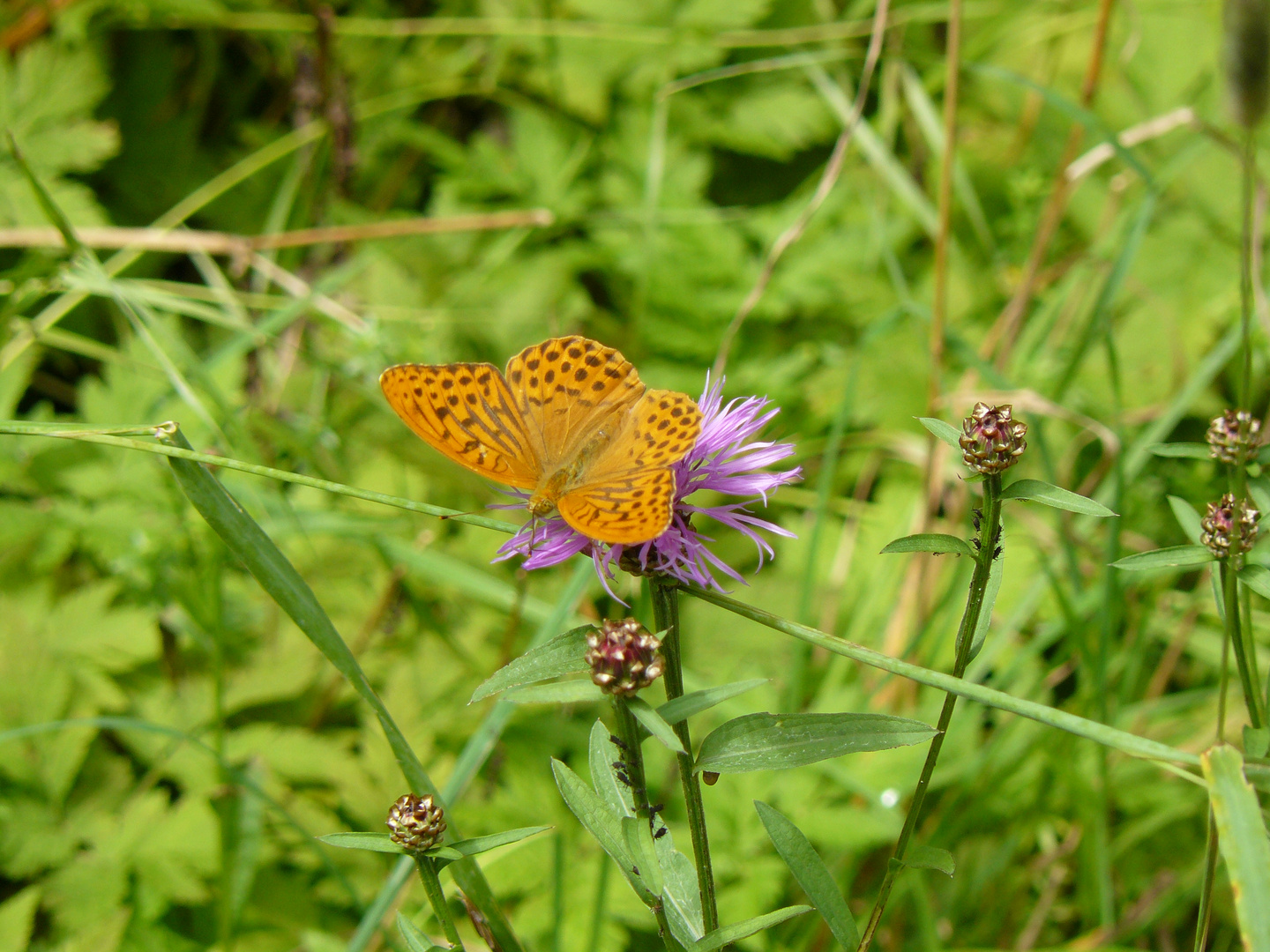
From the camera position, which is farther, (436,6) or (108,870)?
(436,6)

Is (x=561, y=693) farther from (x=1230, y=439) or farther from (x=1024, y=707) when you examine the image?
(x=1230, y=439)

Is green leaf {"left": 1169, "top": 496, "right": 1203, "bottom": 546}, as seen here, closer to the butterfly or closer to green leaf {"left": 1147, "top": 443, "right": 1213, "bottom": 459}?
green leaf {"left": 1147, "top": 443, "right": 1213, "bottom": 459}

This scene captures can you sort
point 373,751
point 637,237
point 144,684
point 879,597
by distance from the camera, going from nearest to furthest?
1. point 373,751
2. point 144,684
3. point 879,597
4. point 637,237

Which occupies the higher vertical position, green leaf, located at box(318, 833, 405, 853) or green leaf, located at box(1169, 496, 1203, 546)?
green leaf, located at box(1169, 496, 1203, 546)

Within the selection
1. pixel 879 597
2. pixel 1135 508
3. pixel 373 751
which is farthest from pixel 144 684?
pixel 1135 508

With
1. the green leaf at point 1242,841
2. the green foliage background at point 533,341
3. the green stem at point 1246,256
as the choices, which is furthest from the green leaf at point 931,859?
the green foliage background at point 533,341

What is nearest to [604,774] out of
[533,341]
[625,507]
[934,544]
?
[625,507]

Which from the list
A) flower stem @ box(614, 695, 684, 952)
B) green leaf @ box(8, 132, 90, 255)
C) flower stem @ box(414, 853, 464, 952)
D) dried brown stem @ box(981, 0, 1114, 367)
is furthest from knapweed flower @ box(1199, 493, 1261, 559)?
green leaf @ box(8, 132, 90, 255)

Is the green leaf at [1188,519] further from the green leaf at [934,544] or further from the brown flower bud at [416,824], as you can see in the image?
the brown flower bud at [416,824]

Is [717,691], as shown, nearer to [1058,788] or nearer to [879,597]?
[1058,788]
